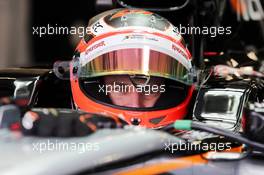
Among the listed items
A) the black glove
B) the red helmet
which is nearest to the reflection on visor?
the red helmet

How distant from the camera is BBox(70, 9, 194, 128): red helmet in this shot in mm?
1792

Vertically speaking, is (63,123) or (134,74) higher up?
(134,74)

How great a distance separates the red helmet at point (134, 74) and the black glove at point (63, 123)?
0.41 meters

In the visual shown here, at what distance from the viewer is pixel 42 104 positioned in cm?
191

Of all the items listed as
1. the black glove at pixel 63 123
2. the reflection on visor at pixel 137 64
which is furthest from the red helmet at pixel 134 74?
the black glove at pixel 63 123

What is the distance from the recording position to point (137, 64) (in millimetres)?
1790

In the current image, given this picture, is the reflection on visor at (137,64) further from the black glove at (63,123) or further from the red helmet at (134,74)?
the black glove at (63,123)

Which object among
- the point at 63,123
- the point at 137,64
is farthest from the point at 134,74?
the point at 63,123

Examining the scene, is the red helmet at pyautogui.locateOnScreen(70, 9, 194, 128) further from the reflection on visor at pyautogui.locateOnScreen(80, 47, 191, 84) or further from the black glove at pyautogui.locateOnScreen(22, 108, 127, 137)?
the black glove at pyautogui.locateOnScreen(22, 108, 127, 137)

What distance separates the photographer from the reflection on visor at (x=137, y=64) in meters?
1.79

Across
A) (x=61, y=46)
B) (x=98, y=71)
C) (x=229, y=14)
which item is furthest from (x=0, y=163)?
(x=61, y=46)

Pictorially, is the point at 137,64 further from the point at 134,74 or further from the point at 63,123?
the point at 63,123

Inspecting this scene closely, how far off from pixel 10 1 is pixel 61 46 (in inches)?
24.0

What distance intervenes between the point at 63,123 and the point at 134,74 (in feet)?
1.79
